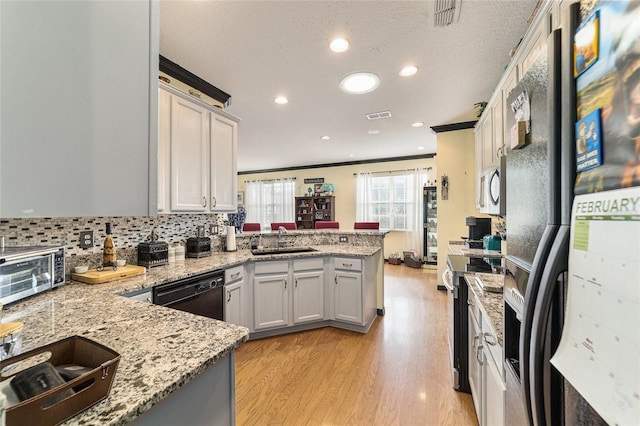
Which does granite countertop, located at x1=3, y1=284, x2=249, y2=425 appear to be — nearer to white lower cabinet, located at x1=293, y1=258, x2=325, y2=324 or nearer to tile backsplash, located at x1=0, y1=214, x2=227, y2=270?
tile backsplash, located at x1=0, y1=214, x2=227, y2=270

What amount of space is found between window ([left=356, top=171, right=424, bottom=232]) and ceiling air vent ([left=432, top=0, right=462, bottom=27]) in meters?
4.94

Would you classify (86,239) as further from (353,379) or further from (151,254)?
(353,379)

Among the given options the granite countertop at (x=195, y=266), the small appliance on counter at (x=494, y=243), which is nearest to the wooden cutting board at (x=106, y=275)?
the granite countertop at (x=195, y=266)

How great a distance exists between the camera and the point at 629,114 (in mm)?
367

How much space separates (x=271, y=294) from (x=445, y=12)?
9.27 ft

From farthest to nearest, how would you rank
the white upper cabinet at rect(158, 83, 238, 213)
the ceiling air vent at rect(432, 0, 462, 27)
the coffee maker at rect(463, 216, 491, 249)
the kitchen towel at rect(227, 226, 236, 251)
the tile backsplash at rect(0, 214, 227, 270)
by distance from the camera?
the coffee maker at rect(463, 216, 491, 249) → the kitchen towel at rect(227, 226, 236, 251) → the white upper cabinet at rect(158, 83, 238, 213) → the ceiling air vent at rect(432, 0, 462, 27) → the tile backsplash at rect(0, 214, 227, 270)

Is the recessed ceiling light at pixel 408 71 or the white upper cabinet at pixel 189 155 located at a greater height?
the recessed ceiling light at pixel 408 71

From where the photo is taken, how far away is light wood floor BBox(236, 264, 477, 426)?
1710mm

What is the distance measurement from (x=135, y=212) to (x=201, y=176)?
208 cm

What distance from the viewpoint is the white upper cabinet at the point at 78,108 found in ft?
1.39

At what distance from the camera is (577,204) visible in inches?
18.6

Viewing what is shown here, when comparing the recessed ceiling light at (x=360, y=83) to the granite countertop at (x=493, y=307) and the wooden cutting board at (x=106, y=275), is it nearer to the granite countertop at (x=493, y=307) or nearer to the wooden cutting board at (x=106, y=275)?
the granite countertop at (x=493, y=307)

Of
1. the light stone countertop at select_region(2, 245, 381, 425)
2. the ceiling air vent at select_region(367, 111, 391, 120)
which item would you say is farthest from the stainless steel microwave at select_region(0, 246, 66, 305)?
the ceiling air vent at select_region(367, 111, 391, 120)

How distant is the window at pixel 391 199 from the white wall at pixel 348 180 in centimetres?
20
